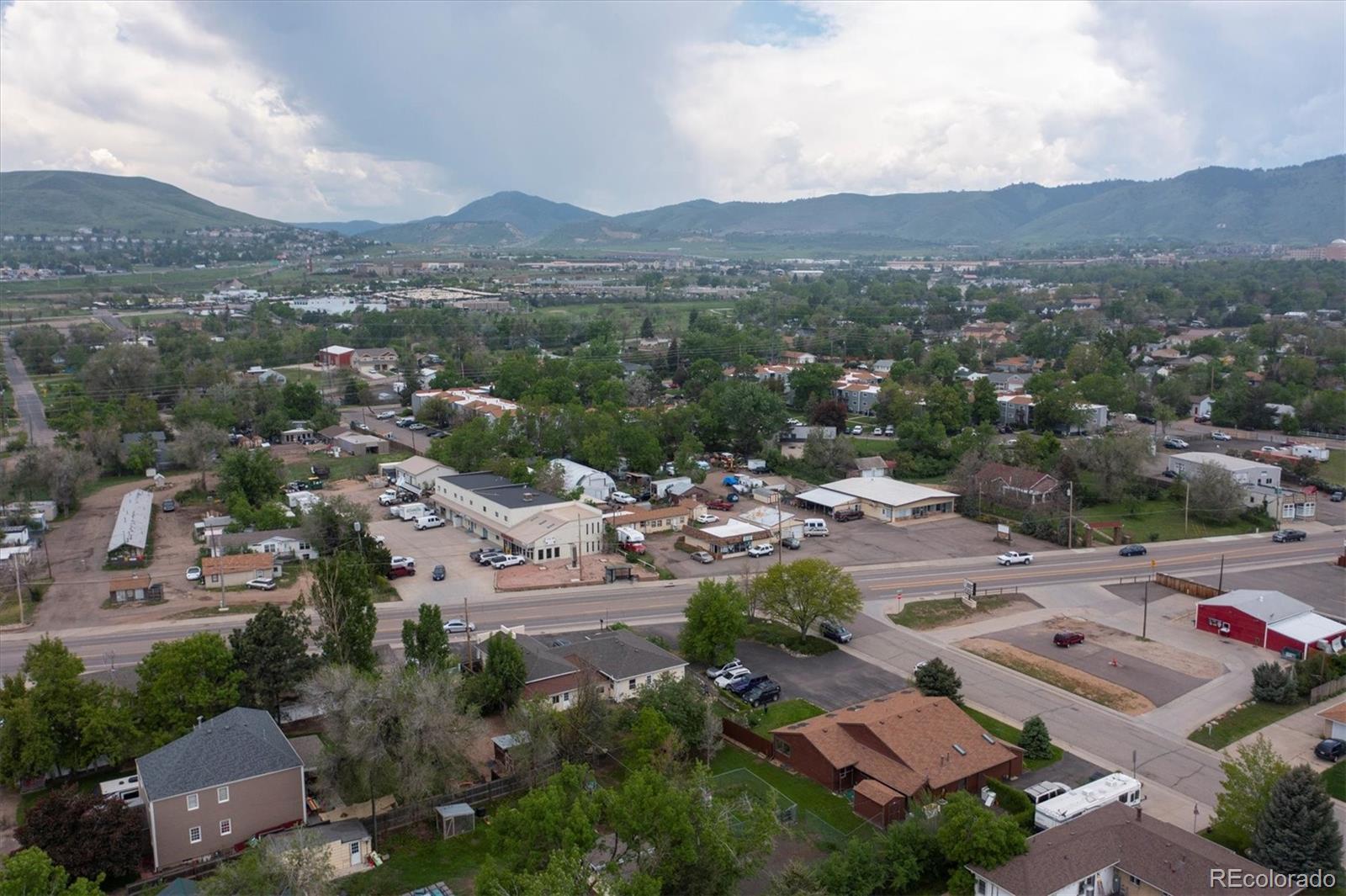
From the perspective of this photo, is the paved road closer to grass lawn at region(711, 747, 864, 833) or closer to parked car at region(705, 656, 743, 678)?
parked car at region(705, 656, 743, 678)

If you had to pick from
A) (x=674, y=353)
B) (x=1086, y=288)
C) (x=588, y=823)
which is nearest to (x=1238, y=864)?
(x=588, y=823)

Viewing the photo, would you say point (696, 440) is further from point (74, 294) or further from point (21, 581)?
point (74, 294)

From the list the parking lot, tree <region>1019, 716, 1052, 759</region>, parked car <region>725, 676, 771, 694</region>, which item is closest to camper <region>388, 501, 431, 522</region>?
the parking lot
